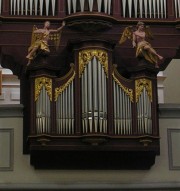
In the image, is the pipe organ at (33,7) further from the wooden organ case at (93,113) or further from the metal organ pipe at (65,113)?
the metal organ pipe at (65,113)

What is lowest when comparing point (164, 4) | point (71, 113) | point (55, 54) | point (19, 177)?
point (19, 177)

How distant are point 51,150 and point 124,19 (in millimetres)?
3351

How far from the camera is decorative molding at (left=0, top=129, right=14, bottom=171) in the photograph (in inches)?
709

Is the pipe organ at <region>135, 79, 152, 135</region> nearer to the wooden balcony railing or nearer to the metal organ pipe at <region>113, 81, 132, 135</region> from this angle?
the metal organ pipe at <region>113, 81, 132, 135</region>

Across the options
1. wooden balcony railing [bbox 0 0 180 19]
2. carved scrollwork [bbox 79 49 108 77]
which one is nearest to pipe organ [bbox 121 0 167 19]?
wooden balcony railing [bbox 0 0 180 19]

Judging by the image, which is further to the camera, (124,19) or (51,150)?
(124,19)

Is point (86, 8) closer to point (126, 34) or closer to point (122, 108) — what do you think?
point (126, 34)

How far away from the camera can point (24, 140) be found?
59.6ft

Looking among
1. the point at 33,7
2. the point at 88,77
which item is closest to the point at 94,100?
the point at 88,77

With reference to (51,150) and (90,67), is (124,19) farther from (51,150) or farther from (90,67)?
(51,150)

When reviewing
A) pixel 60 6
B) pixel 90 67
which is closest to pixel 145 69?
pixel 90 67

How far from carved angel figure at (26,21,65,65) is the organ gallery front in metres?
0.02

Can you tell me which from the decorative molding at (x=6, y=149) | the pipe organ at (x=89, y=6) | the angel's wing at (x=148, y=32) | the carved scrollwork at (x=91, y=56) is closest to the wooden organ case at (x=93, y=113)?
the carved scrollwork at (x=91, y=56)

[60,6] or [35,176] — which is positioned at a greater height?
[60,6]
